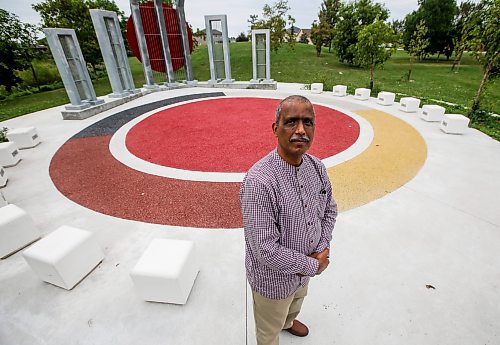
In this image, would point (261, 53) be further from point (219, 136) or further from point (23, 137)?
point (23, 137)

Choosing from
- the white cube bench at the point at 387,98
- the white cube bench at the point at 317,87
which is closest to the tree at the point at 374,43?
the white cube bench at the point at 317,87

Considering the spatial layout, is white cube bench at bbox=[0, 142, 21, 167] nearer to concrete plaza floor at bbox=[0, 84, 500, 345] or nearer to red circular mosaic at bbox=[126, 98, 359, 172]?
concrete plaza floor at bbox=[0, 84, 500, 345]

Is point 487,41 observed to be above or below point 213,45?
below

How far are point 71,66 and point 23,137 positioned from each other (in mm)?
4255

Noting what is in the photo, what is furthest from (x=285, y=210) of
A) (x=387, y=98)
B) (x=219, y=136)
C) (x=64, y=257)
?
(x=387, y=98)

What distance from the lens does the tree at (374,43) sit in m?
13.8

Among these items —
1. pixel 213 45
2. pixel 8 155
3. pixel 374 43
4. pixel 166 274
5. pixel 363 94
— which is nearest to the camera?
pixel 166 274

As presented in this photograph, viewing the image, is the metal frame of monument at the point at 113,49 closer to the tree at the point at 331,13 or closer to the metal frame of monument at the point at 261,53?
the metal frame of monument at the point at 261,53

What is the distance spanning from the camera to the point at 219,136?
8250 mm

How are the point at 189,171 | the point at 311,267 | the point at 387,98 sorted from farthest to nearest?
the point at 387,98 < the point at 189,171 < the point at 311,267

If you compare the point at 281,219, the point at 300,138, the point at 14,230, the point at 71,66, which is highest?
the point at 71,66

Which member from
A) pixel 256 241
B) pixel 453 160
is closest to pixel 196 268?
pixel 256 241

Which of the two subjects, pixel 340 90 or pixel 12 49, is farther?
pixel 12 49

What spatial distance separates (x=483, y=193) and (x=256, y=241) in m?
5.57
